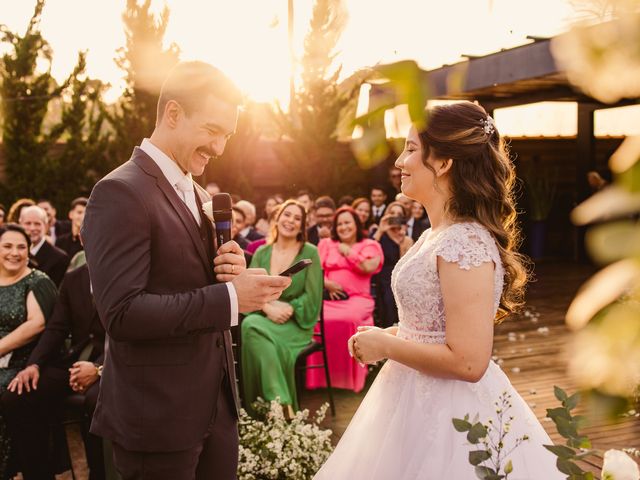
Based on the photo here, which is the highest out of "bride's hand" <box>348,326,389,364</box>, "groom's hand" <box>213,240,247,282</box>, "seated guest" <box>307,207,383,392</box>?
"groom's hand" <box>213,240,247,282</box>

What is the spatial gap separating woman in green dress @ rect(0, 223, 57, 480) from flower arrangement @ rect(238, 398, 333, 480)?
1556 mm

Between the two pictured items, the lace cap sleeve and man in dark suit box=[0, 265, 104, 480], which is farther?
man in dark suit box=[0, 265, 104, 480]

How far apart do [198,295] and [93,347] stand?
2.64m

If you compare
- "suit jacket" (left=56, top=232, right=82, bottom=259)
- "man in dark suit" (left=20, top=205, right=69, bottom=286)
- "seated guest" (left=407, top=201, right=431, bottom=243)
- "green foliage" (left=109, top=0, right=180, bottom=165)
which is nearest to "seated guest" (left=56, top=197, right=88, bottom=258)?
"suit jacket" (left=56, top=232, right=82, bottom=259)

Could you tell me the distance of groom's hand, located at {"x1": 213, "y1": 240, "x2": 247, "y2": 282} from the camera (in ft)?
6.18

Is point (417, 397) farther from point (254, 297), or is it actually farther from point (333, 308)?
point (333, 308)

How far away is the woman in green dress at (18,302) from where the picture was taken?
4.18 metres

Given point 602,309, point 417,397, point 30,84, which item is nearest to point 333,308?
point 417,397

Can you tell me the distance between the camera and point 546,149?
17.3m

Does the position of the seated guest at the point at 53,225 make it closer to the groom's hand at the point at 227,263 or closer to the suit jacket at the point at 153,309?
the suit jacket at the point at 153,309

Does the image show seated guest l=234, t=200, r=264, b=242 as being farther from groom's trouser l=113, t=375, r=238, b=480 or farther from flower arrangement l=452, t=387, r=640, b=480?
flower arrangement l=452, t=387, r=640, b=480

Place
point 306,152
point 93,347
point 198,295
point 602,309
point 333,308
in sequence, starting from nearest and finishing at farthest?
point 602,309 → point 198,295 → point 93,347 → point 333,308 → point 306,152

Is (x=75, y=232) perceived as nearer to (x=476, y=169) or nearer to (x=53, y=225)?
(x=53, y=225)

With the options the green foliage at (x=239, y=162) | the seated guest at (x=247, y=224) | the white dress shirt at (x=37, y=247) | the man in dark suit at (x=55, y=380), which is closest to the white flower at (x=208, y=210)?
the man in dark suit at (x=55, y=380)
